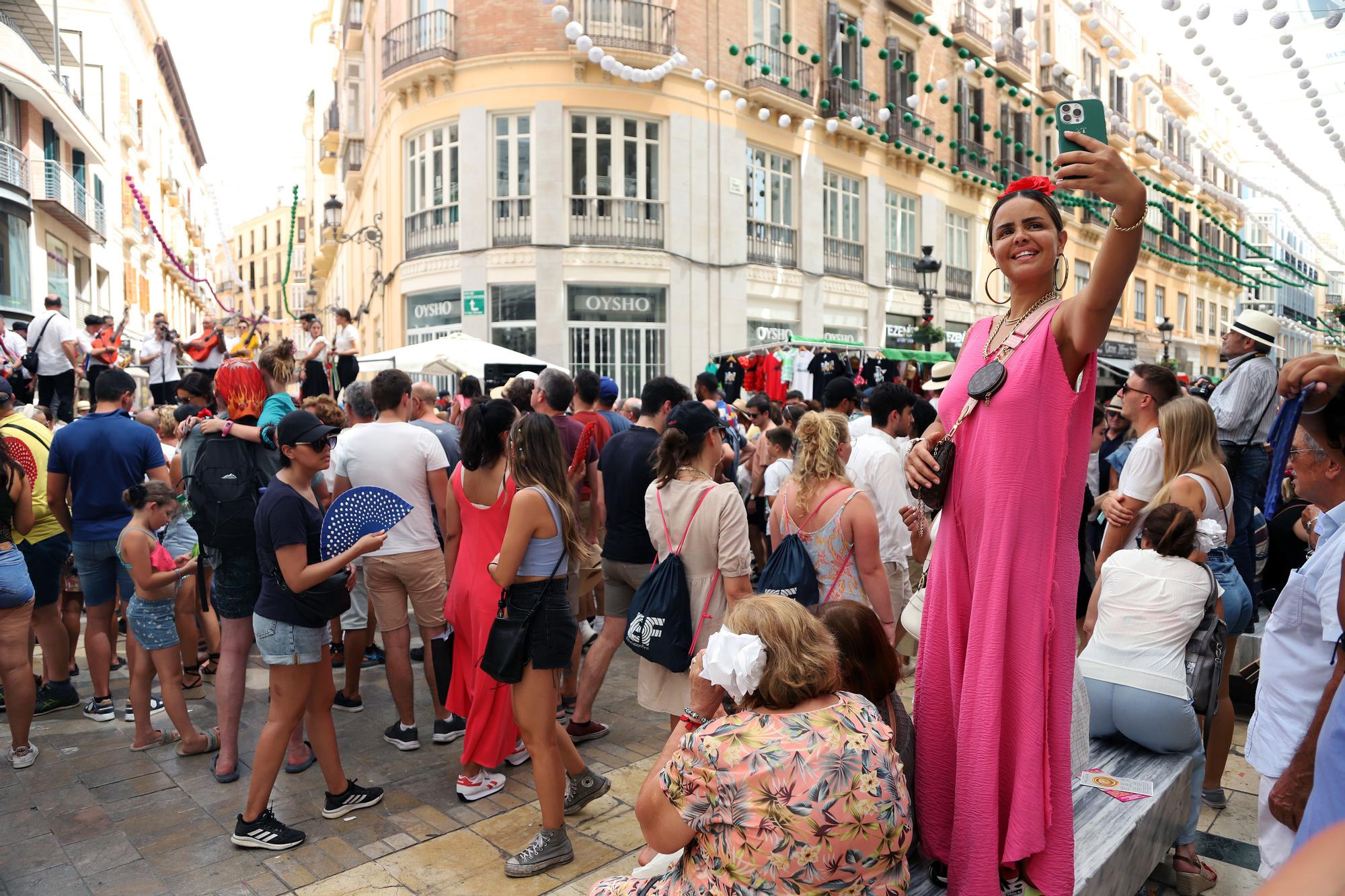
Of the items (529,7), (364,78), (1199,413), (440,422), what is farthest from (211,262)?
(1199,413)

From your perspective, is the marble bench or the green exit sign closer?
the marble bench

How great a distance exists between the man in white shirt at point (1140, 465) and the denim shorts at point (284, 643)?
382 centimetres

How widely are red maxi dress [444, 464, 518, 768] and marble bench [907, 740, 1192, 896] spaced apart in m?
2.34

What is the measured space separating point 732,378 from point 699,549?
948 cm

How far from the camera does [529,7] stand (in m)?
17.7

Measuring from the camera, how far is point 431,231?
62.1 feet

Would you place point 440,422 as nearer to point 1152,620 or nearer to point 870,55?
point 1152,620

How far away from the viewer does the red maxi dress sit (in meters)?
4.29

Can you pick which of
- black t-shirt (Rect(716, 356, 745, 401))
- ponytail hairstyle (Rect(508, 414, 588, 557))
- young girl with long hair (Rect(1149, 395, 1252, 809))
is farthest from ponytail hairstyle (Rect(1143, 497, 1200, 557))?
black t-shirt (Rect(716, 356, 745, 401))

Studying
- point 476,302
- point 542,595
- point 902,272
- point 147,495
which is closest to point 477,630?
point 542,595

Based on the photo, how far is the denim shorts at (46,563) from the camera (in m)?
5.43

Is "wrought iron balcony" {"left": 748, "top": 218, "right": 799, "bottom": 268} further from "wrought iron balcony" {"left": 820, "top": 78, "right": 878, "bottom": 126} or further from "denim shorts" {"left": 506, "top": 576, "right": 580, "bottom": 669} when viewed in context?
"denim shorts" {"left": 506, "top": 576, "right": 580, "bottom": 669}

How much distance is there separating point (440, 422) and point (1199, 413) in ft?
16.6

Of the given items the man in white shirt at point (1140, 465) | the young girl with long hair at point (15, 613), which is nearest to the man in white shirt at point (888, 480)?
the man in white shirt at point (1140, 465)
